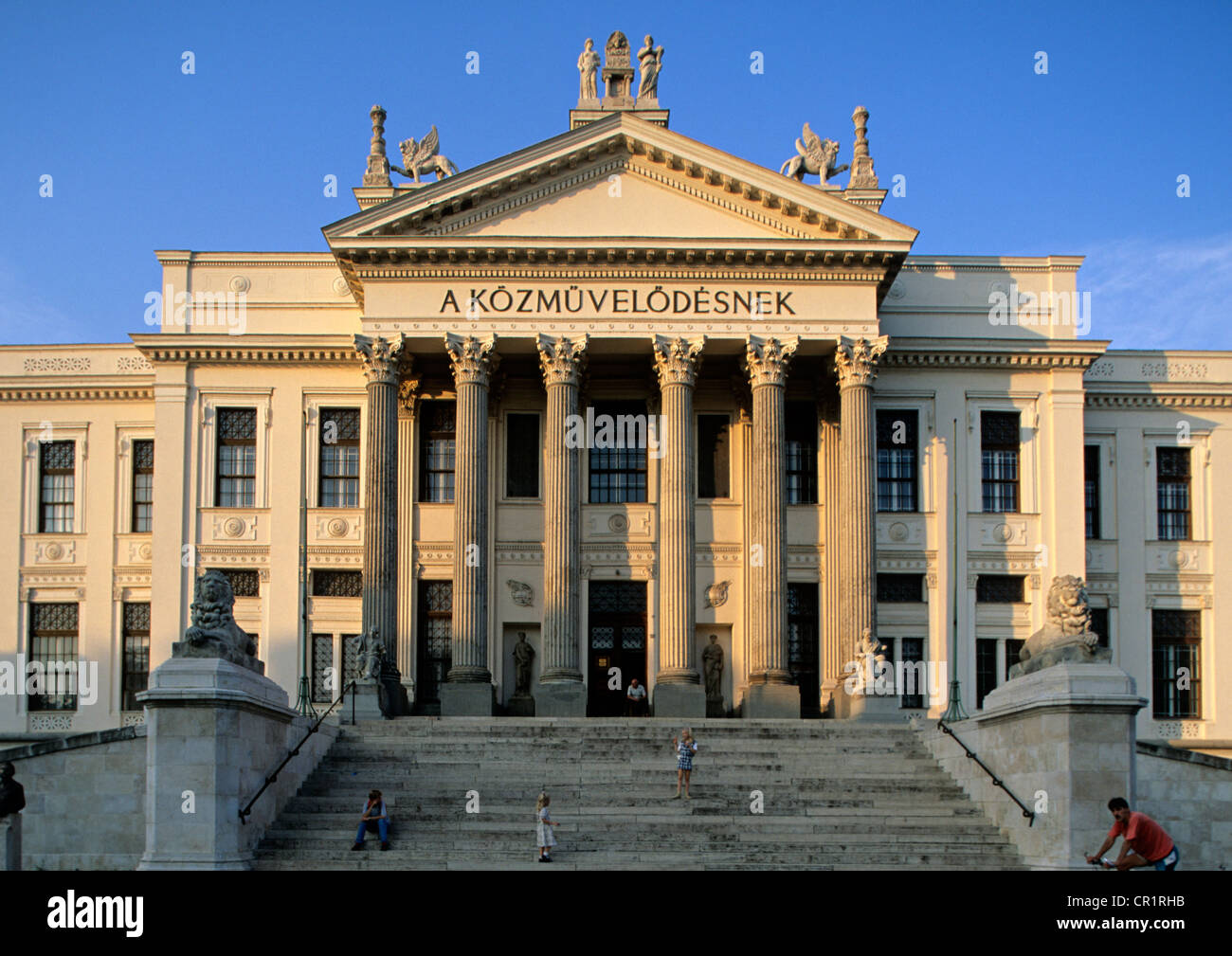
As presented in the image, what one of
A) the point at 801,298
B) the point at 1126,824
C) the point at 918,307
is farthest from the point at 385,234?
the point at 1126,824

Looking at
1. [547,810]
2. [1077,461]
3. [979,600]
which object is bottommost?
[547,810]

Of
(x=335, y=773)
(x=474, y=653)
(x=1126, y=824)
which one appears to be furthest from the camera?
(x=474, y=653)

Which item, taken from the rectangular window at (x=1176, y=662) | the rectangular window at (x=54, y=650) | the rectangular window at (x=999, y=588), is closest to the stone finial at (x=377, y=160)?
the rectangular window at (x=54, y=650)

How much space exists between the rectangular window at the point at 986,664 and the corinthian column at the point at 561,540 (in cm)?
1121

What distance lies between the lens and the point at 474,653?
37.2 meters

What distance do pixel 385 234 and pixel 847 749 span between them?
56.2 feet

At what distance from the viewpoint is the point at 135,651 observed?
42500mm

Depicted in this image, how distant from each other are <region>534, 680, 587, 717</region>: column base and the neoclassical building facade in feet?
0.37

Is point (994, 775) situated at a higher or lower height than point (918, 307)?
lower

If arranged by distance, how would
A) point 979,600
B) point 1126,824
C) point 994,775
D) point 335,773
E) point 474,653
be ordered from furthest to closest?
point 979,600, point 474,653, point 335,773, point 994,775, point 1126,824

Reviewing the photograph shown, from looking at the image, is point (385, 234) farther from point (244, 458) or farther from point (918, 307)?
point (918, 307)

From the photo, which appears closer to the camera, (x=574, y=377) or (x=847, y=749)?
(x=847, y=749)

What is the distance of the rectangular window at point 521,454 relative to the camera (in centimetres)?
4203

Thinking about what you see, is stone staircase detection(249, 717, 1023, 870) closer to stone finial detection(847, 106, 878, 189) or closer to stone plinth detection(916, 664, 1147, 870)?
stone plinth detection(916, 664, 1147, 870)
